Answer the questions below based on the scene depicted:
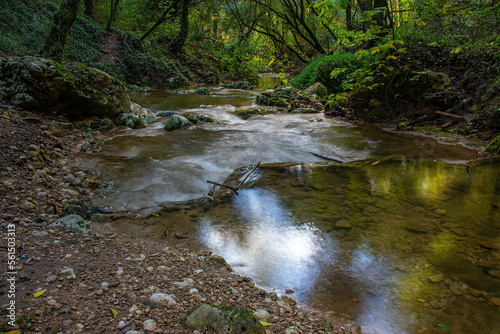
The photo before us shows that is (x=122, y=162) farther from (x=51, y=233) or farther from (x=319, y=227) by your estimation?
(x=319, y=227)

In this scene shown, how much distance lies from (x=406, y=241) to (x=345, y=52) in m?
12.7

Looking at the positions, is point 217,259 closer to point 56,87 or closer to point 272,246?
point 272,246

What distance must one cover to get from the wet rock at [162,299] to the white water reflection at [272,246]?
75 cm

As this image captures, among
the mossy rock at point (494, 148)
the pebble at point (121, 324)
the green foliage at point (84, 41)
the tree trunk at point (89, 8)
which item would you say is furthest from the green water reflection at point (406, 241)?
the tree trunk at point (89, 8)

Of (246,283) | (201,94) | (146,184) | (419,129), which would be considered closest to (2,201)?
(146,184)

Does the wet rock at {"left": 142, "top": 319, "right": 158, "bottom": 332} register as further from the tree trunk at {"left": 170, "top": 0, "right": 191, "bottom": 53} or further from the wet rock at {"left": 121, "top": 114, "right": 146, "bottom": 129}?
the tree trunk at {"left": 170, "top": 0, "right": 191, "bottom": 53}

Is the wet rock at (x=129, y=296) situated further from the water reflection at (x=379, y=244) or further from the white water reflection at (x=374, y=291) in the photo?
the white water reflection at (x=374, y=291)

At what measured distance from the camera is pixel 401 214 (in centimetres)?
319

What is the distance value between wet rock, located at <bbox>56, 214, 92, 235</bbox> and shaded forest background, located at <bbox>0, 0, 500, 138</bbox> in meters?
3.79

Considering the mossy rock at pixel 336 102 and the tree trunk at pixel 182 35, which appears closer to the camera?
the mossy rock at pixel 336 102

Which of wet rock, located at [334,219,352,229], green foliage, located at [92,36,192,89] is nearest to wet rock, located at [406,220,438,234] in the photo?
wet rock, located at [334,219,352,229]

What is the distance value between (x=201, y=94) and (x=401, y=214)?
1298cm

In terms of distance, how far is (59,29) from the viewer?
24.8 feet

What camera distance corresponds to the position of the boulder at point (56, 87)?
523cm
